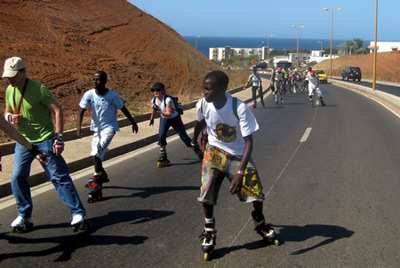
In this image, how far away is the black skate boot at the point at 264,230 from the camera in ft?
19.3

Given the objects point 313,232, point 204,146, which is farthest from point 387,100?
point 204,146

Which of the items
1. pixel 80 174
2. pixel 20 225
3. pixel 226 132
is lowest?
pixel 80 174

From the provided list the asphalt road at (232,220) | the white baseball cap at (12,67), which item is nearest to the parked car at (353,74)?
the asphalt road at (232,220)

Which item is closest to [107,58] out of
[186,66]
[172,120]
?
[186,66]

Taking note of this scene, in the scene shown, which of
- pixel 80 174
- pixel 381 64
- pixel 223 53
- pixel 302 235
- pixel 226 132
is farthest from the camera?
pixel 223 53

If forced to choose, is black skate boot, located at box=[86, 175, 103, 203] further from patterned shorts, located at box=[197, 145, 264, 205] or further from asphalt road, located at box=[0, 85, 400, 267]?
patterned shorts, located at box=[197, 145, 264, 205]

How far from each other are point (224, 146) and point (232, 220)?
1.64m

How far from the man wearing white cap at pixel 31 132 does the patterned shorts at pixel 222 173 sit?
157cm

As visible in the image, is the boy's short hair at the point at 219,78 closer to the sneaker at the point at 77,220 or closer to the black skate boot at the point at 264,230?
the black skate boot at the point at 264,230

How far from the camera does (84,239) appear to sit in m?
6.27

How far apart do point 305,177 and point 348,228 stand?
3131 millimetres

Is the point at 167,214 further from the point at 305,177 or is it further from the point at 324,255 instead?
the point at 305,177

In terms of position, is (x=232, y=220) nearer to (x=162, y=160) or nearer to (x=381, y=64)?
(x=162, y=160)

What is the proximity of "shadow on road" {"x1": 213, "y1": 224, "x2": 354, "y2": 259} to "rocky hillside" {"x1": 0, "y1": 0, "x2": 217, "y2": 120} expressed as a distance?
47.7 ft
